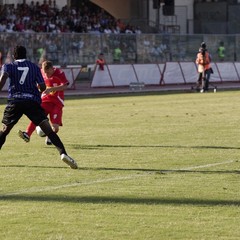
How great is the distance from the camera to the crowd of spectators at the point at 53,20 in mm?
49963

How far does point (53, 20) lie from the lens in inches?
2083

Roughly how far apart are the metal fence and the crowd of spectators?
3600 millimetres

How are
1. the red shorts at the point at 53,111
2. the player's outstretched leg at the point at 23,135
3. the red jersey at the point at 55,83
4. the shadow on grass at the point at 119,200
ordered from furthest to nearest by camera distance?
1. the red shorts at the point at 53,111
2. the red jersey at the point at 55,83
3. the player's outstretched leg at the point at 23,135
4. the shadow on grass at the point at 119,200

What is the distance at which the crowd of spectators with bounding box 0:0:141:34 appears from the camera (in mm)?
49963

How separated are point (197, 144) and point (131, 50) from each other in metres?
31.0

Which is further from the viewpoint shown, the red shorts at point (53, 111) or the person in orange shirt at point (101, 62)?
the person in orange shirt at point (101, 62)

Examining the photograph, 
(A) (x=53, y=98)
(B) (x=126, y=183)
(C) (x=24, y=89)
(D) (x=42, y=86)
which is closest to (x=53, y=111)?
(A) (x=53, y=98)

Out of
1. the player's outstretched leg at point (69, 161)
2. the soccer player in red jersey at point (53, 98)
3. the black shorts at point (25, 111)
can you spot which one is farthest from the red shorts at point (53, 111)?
the player's outstretched leg at point (69, 161)

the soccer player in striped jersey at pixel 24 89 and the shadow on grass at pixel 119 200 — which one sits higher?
the soccer player in striped jersey at pixel 24 89

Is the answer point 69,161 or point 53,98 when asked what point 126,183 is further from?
point 53,98

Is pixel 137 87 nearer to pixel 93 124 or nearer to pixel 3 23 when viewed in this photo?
pixel 3 23

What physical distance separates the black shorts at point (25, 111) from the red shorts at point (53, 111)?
→ 3.49 metres

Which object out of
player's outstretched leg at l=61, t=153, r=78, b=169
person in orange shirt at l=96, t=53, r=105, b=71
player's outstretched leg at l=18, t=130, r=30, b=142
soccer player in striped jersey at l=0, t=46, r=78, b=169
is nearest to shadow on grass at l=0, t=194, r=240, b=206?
player's outstretched leg at l=61, t=153, r=78, b=169

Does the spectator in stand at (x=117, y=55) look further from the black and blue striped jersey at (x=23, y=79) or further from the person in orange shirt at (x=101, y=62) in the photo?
the black and blue striped jersey at (x=23, y=79)
